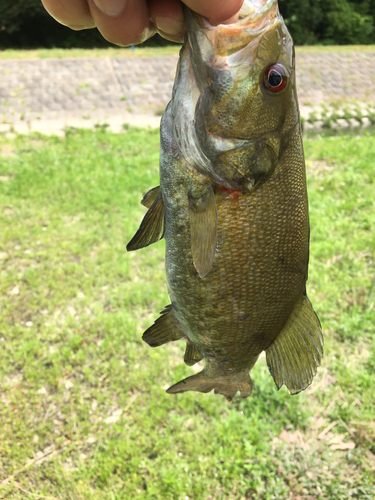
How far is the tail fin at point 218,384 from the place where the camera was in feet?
5.58

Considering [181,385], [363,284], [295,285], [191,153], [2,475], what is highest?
[191,153]

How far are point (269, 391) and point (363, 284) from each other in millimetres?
1648

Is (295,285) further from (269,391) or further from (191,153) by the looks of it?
(269,391)

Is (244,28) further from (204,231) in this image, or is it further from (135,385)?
(135,385)

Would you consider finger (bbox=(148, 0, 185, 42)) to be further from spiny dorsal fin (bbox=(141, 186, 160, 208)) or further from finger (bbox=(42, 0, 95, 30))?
spiny dorsal fin (bbox=(141, 186, 160, 208))

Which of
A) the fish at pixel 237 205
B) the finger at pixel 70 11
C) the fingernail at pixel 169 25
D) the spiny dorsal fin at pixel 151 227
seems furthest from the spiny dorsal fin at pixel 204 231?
the finger at pixel 70 11

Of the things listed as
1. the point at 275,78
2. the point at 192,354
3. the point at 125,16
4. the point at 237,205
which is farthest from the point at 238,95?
the point at 192,354

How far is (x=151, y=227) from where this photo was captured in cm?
152

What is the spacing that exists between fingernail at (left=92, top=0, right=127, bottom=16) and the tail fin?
136 cm

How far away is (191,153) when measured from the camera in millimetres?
1293

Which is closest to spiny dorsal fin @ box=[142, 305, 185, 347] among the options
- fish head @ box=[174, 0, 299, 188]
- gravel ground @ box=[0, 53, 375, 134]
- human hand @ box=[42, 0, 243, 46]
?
fish head @ box=[174, 0, 299, 188]

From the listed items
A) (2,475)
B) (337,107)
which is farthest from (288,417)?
(337,107)

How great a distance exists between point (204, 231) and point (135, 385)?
2.44 meters

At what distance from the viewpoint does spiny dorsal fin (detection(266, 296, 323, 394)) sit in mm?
1475
